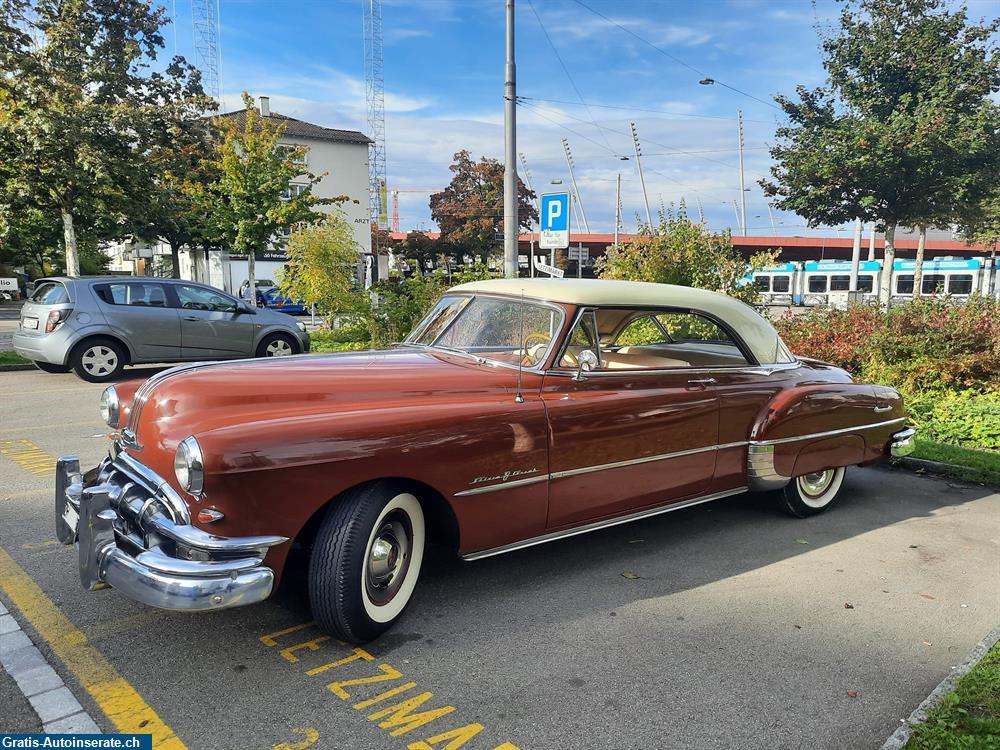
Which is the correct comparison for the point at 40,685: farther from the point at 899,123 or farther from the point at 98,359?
the point at 899,123

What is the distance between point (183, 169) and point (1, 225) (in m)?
5.97

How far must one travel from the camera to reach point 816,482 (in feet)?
16.9

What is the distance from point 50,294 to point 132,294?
1091 millimetres

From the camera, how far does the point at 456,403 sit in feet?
11.1

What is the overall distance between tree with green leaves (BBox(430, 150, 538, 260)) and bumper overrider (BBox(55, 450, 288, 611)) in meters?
55.8

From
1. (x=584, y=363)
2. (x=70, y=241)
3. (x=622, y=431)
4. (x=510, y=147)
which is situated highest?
(x=510, y=147)

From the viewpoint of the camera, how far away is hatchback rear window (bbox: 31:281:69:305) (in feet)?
33.1

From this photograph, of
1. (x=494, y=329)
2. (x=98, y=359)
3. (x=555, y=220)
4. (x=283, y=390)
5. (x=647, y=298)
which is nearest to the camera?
(x=283, y=390)

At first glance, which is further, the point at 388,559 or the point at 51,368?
the point at 51,368

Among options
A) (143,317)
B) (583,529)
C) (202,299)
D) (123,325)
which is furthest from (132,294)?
(583,529)

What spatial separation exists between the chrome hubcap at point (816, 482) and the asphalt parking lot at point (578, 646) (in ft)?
1.38

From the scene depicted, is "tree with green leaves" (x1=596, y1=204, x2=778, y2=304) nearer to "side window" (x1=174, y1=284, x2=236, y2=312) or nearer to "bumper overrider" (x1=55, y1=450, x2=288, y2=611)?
"side window" (x1=174, y1=284, x2=236, y2=312)

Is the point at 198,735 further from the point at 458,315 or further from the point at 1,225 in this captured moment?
the point at 1,225

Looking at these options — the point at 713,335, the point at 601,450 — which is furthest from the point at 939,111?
the point at 601,450
